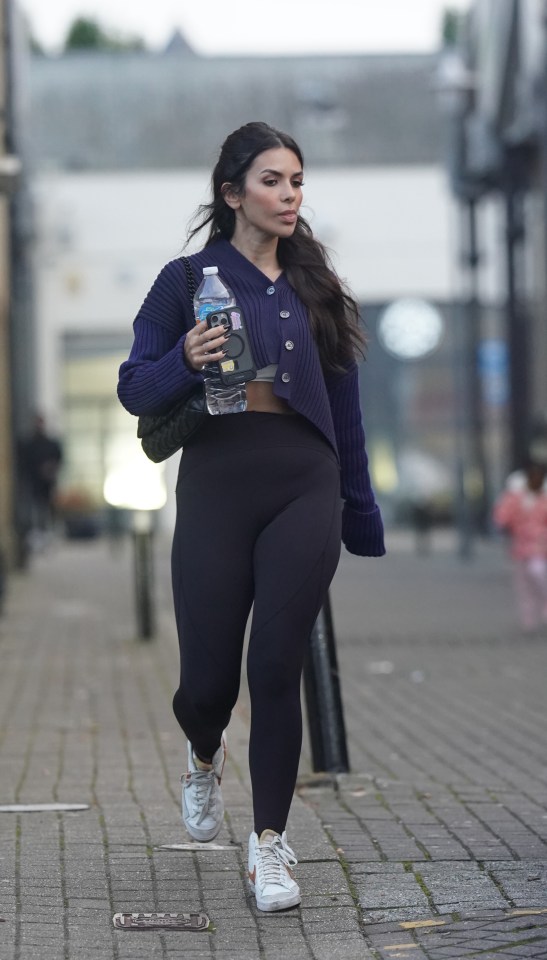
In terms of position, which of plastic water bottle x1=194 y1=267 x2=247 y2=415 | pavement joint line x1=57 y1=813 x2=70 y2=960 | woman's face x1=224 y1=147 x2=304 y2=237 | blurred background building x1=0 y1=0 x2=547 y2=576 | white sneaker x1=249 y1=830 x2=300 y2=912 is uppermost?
blurred background building x1=0 y1=0 x2=547 y2=576

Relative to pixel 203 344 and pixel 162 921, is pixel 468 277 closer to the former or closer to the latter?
pixel 203 344

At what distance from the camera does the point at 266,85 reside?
42.2 m

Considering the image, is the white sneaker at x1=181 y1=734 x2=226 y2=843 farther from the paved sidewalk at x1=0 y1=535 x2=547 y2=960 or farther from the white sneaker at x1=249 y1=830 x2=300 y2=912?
the white sneaker at x1=249 y1=830 x2=300 y2=912

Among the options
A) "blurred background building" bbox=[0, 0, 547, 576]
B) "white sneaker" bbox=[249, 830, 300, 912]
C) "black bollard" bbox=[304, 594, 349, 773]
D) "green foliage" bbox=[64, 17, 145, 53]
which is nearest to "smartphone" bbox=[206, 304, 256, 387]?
"white sneaker" bbox=[249, 830, 300, 912]

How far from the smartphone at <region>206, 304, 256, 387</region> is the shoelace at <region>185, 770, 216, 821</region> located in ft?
3.88

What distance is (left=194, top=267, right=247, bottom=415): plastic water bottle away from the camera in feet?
14.2

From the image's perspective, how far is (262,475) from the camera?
449cm

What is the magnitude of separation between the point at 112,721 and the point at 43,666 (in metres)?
2.54

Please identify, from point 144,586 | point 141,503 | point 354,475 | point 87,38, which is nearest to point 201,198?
point 87,38

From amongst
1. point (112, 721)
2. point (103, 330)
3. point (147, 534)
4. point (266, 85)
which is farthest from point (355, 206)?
point (112, 721)

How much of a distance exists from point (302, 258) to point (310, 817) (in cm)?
187

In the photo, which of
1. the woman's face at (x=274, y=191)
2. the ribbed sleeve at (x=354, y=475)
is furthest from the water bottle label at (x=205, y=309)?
the ribbed sleeve at (x=354, y=475)

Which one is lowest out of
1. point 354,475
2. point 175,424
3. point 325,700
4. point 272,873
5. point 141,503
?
point 272,873

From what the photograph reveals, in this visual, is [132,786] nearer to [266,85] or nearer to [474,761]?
[474,761]
